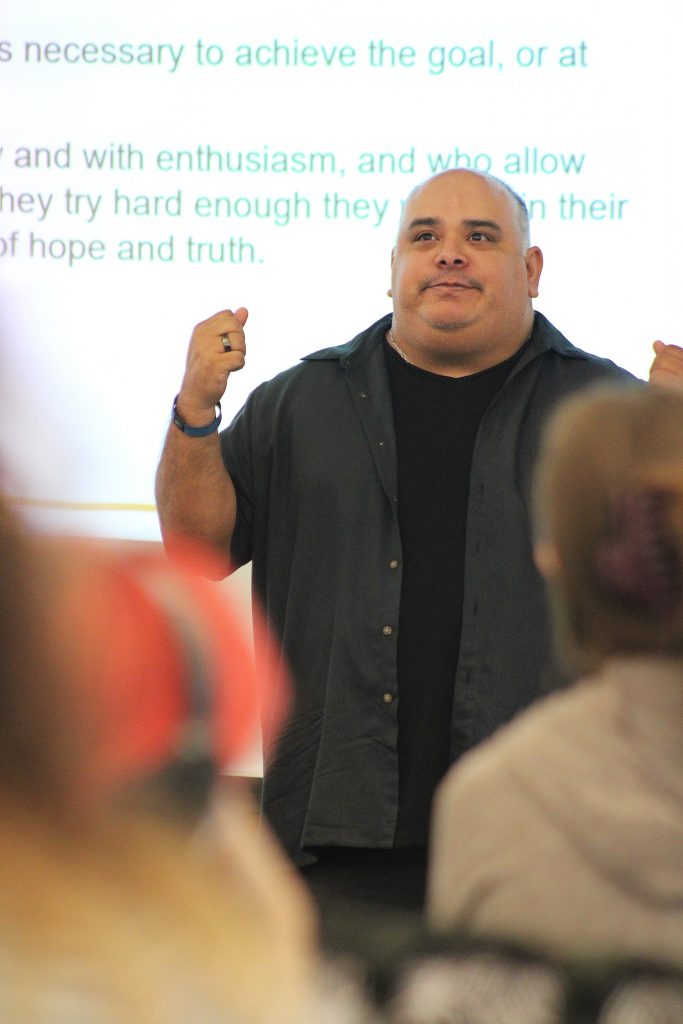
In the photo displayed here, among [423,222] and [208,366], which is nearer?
[208,366]

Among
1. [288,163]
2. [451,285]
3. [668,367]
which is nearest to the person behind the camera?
[668,367]

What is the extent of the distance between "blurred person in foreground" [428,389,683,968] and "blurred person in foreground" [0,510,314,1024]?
1.48 feet

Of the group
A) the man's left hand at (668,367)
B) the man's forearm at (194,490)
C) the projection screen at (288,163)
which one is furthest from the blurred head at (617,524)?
the projection screen at (288,163)

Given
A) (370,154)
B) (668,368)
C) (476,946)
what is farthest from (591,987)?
(370,154)

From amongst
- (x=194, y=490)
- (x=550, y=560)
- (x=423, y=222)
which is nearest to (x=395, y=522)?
(x=194, y=490)

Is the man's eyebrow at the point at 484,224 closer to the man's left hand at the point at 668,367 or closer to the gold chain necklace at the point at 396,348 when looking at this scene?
the gold chain necklace at the point at 396,348

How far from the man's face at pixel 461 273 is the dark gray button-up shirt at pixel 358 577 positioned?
9 cm

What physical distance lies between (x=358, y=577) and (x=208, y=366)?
47 cm

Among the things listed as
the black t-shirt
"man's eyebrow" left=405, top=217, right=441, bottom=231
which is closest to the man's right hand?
the black t-shirt

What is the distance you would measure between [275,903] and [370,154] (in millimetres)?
2851

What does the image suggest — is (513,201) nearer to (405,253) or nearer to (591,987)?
(405,253)

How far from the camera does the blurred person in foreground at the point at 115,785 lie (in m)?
0.53

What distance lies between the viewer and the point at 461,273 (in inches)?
104

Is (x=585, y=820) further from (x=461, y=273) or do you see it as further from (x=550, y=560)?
(x=461, y=273)
